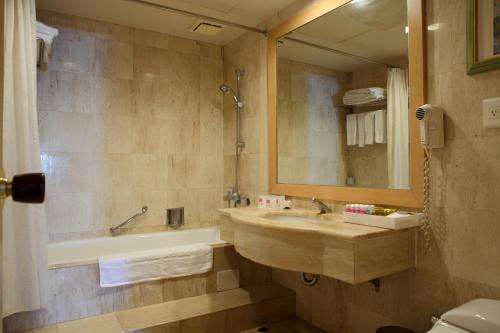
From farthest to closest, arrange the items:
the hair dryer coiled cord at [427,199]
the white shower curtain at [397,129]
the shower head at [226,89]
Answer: the shower head at [226,89]
the white shower curtain at [397,129]
the hair dryer coiled cord at [427,199]

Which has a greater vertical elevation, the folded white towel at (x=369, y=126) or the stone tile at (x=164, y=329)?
the folded white towel at (x=369, y=126)

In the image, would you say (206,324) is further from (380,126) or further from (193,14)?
(193,14)

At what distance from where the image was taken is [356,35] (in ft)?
6.81

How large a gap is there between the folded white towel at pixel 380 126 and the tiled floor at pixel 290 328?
1312 millimetres

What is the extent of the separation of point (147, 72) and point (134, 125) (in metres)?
0.49

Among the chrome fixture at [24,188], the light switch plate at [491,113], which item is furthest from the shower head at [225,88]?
the chrome fixture at [24,188]

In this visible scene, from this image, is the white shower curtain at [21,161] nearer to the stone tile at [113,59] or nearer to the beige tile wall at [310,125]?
the stone tile at [113,59]

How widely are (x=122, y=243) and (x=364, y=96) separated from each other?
2224 millimetres

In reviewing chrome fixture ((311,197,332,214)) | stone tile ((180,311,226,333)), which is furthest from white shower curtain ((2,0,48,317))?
chrome fixture ((311,197,332,214))

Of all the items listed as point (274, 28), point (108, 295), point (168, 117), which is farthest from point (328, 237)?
point (168, 117)

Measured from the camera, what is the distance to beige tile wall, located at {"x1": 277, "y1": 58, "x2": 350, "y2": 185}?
7.21 ft

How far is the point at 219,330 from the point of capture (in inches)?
85.7

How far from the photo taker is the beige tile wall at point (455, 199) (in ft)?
4.65

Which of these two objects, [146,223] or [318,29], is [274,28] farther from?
[146,223]
